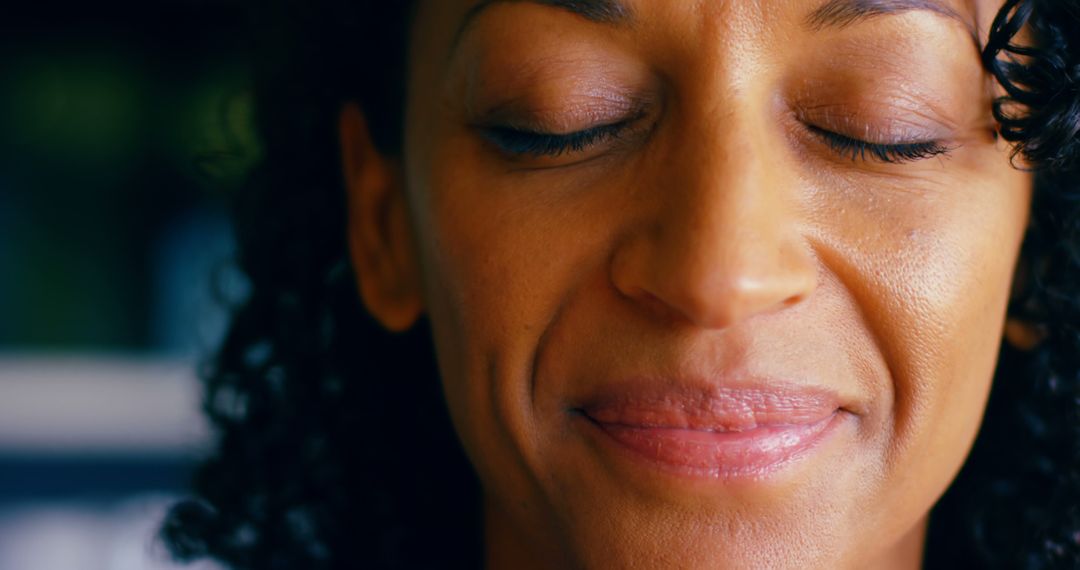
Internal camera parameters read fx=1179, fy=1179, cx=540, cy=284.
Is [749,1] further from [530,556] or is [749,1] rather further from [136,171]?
[136,171]

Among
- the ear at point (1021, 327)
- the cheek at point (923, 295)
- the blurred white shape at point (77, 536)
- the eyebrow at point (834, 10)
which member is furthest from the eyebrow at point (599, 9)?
the blurred white shape at point (77, 536)

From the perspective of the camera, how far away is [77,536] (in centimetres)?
236

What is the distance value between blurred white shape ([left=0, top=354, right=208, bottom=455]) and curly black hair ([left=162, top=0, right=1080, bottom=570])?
33.7 inches

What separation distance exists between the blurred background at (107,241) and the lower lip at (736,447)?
1.69m

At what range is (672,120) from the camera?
0.90m

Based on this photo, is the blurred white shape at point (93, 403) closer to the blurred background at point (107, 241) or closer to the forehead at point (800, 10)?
the blurred background at point (107, 241)

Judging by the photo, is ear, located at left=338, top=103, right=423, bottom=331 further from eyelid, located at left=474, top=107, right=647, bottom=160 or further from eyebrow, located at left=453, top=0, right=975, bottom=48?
eyebrow, located at left=453, top=0, right=975, bottom=48

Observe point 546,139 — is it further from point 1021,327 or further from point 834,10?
point 1021,327

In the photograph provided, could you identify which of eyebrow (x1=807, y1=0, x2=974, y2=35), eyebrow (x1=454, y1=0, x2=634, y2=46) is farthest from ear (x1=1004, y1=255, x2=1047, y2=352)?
eyebrow (x1=454, y1=0, x2=634, y2=46)

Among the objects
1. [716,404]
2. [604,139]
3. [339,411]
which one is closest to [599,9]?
[604,139]

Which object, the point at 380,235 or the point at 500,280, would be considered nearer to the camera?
the point at 500,280

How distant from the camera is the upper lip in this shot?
2.88ft

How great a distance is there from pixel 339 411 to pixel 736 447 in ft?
2.09

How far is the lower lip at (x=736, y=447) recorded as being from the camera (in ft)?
2.93
